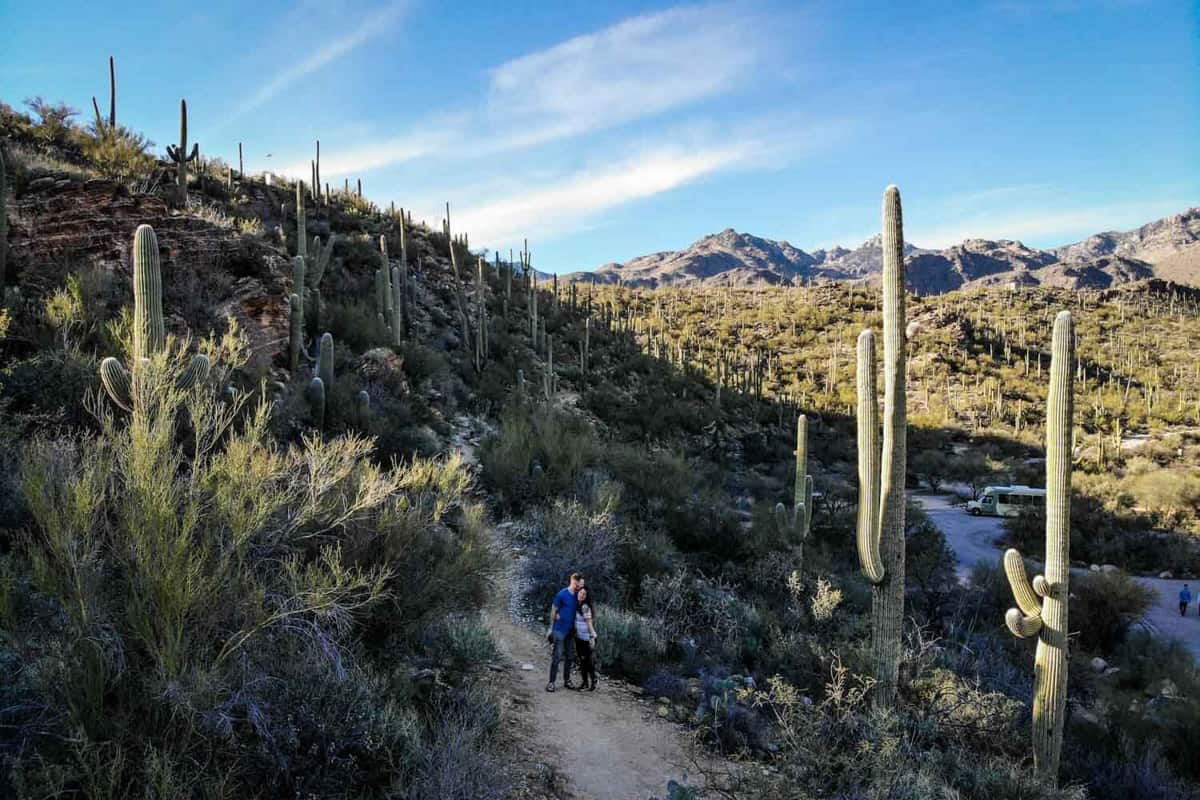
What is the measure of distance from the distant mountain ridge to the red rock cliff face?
67.8m

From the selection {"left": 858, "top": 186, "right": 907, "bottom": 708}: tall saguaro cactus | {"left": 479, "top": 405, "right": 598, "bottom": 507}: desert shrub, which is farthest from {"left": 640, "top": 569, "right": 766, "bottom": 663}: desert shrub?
{"left": 479, "top": 405, "right": 598, "bottom": 507}: desert shrub

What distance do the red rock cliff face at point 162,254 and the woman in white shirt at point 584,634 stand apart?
318 inches

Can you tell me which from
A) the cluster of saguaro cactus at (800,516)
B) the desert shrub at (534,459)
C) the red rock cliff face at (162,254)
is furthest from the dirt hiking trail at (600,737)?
the red rock cliff face at (162,254)

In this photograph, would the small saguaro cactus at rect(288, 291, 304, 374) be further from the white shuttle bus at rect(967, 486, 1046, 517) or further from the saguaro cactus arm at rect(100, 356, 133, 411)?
the white shuttle bus at rect(967, 486, 1046, 517)

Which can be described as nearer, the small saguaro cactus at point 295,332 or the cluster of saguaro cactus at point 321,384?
the cluster of saguaro cactus at point 321,384


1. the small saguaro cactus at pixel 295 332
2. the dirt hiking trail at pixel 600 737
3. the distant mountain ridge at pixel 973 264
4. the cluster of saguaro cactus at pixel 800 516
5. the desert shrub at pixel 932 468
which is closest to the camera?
the dirt hiking trail at pixel 600 737

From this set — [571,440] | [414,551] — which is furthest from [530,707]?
[571,440]

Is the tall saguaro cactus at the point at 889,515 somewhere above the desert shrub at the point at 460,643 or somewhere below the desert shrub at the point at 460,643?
above

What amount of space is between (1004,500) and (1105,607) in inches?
609

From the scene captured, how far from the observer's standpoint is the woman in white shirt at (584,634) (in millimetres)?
7305

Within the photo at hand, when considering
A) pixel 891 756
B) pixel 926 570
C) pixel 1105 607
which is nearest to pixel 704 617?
pixel 891 756

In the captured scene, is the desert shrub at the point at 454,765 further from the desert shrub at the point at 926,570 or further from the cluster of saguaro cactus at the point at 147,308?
the desert shrub at the point at 926,570

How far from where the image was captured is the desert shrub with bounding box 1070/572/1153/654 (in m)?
12.6

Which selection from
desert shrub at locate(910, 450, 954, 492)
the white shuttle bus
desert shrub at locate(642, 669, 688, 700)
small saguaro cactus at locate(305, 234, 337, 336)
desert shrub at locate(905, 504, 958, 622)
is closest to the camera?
desert shrub at locate(642, 669, 688, 700)
